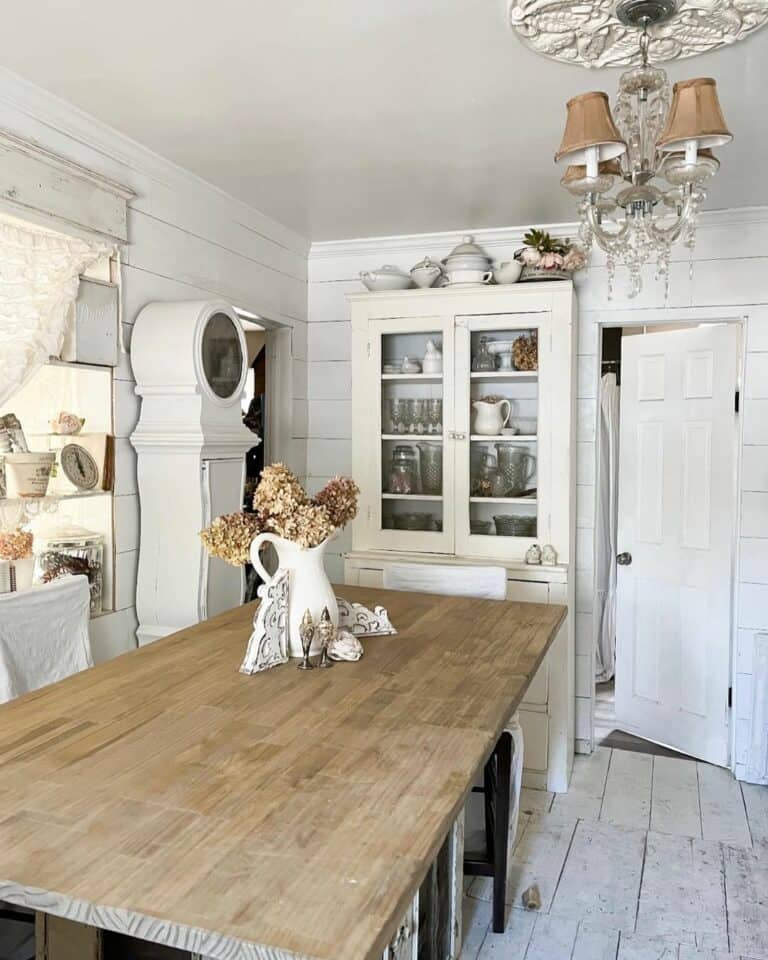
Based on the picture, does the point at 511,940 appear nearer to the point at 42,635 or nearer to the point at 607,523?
the point at 42,635

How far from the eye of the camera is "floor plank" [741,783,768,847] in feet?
9.95

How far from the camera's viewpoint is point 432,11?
6.06 ft

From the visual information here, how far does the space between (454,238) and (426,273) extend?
0.36 metres

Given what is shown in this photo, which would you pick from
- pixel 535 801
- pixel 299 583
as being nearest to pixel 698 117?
pixel 299 583

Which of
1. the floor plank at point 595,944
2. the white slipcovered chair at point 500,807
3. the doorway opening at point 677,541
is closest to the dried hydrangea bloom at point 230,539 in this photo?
the white slipcovered chair at point 500,807

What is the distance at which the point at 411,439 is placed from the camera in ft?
11.9

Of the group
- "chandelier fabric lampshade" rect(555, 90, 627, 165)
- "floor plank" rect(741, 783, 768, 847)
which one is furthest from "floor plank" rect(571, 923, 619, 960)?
"chandelier fabric lampshade" rect(555, 90, 627, 165)

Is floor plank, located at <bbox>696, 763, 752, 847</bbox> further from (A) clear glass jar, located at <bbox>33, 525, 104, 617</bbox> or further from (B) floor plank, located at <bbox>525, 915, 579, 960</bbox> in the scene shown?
(A) clear glass jar, located at <bbox>33, 525, 104, 617</bbox>

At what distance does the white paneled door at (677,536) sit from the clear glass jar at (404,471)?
3.65 ft

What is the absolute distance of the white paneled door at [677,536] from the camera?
3639 mm

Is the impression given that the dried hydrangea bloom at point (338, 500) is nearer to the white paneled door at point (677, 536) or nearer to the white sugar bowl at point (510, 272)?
the white sugar bowl at point (510, 272)

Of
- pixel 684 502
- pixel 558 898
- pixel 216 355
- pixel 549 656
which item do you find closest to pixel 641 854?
pixel 558 898

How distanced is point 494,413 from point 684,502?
41.1 inches

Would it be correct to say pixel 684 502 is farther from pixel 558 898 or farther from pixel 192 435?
pixel 192 435
